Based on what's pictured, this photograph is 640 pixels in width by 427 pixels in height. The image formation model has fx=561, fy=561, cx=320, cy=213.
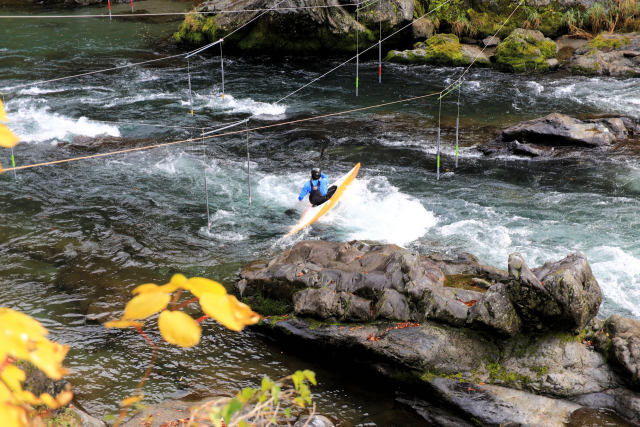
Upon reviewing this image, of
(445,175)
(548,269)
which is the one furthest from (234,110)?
(548,269)

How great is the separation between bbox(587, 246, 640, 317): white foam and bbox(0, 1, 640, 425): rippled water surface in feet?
0.10

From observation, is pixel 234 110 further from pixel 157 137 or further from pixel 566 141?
pixel 566 141

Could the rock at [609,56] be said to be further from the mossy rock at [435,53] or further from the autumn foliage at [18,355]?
the autumn foliage at [18,355]

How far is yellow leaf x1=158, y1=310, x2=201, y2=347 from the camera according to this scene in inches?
49.7

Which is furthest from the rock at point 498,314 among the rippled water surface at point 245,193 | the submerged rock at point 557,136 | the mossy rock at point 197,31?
the mossy rock at point 197,31

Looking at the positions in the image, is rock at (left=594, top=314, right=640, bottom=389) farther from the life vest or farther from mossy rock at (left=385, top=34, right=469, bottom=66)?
mossy rock at (left=385, top=34, right=469, bottom=66)

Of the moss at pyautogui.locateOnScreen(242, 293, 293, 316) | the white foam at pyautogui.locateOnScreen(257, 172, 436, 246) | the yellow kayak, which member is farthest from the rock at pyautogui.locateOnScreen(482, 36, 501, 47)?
the moss at pyautogui.locateOnScreen(242, 293, 293, 316)

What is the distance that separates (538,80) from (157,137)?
11.8 metres

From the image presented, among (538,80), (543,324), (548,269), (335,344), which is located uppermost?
(538,80)

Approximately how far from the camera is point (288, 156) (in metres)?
13.2

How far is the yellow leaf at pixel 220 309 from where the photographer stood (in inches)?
47.2

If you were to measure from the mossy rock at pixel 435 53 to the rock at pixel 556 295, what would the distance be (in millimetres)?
14949

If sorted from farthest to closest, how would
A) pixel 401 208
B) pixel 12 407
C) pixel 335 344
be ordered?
pixel 401 208 → pixel 335 344 → pixel 12 407

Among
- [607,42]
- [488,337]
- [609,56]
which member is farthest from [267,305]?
[607,42]
